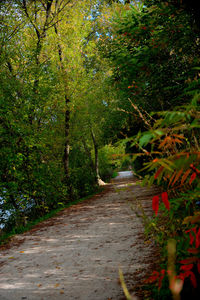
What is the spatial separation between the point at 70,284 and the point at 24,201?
6.24 meters

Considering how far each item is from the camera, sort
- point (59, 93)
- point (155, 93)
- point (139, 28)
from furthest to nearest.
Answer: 1. point (59, 93)
2. point (155, 93)
3. point (139, 28)

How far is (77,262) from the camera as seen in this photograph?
4.57m

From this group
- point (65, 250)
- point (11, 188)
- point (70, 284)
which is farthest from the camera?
point (11, 188)

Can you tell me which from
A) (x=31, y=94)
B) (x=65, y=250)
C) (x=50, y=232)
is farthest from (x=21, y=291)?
(x=31, y=94)

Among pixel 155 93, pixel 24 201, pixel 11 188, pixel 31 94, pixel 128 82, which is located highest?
pixel 31 94

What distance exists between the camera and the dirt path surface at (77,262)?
11.3 feet

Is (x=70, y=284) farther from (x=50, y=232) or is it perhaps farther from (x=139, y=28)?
(x=139, y=28)

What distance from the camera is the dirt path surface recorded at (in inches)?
136

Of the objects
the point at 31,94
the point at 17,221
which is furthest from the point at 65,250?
the point at 31,94

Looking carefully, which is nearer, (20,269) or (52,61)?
(20,269)

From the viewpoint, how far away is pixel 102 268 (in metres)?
4.07

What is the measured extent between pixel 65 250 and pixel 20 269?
1.12 meters

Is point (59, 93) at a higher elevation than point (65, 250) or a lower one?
higher

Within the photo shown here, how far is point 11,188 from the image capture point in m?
8.76
